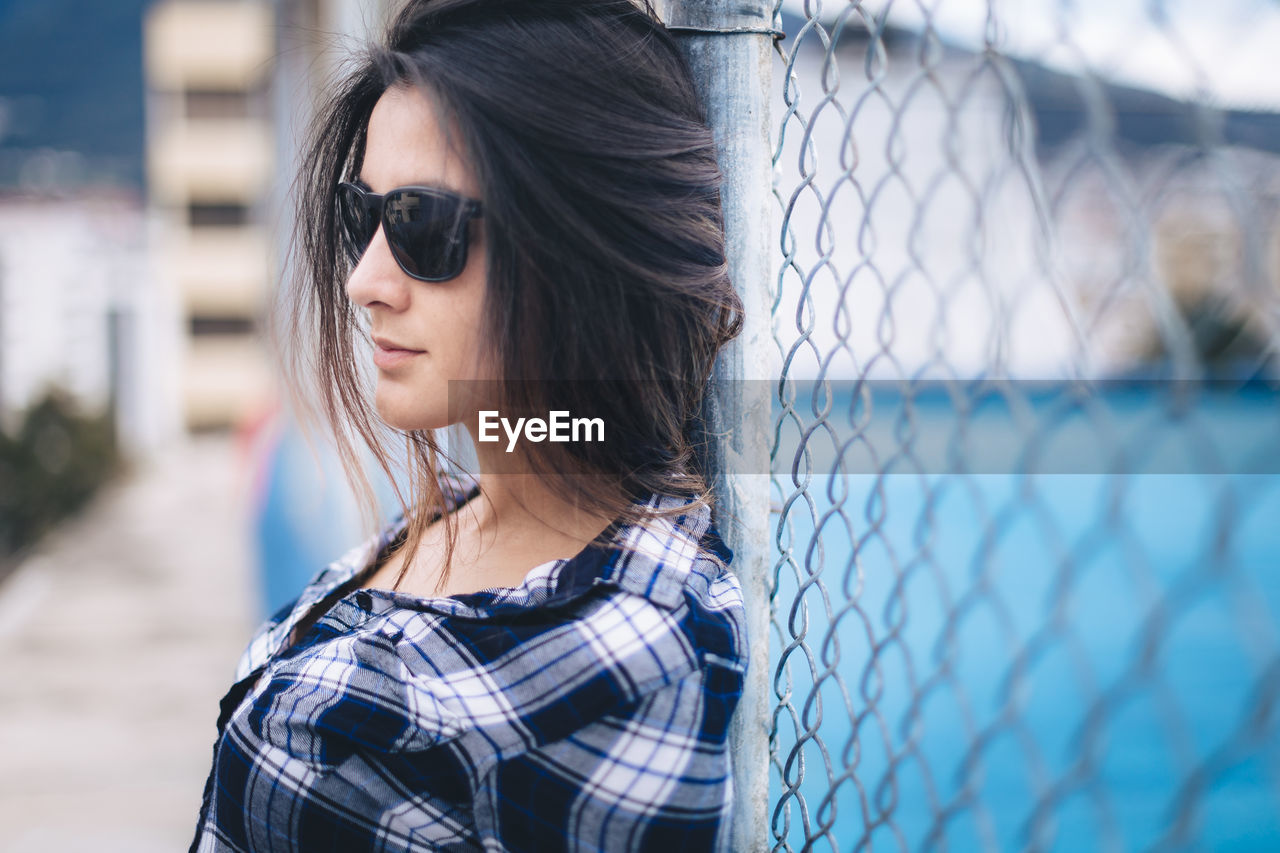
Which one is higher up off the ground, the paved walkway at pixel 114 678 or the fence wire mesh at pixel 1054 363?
the fence wire mesh at pixel 1054 363

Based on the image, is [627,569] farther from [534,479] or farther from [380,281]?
[380,281]

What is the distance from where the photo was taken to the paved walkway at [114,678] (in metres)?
3.09

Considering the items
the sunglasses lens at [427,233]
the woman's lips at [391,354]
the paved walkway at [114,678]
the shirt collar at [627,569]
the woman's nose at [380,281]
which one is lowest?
the paved walkway at [114,678]

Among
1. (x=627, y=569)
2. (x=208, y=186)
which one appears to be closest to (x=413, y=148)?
(x=627, y=569)

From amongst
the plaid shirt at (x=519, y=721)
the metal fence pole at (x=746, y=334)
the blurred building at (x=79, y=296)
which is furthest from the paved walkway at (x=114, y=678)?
the blurred building at (x=79, y=296)

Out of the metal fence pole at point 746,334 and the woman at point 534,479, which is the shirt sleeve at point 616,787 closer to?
the woman at point 534,479

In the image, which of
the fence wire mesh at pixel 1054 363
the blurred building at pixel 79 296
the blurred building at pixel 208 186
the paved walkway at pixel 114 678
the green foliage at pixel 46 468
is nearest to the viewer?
the fence wire mesh at pixel 1054 363

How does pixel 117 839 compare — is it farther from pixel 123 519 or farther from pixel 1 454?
pixel 123 519

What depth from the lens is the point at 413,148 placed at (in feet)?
3.20

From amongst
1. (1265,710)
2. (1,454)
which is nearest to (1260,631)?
(1265,710)

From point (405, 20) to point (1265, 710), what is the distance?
3.15ft

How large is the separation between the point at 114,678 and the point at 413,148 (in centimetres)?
433

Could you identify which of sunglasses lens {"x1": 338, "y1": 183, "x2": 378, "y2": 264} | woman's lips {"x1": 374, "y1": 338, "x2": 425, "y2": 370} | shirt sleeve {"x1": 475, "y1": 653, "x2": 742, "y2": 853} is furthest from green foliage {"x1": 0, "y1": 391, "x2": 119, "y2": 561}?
shirt sleeve {"x1": 475, "y1": 653, "x2": 742, "y2": 853}

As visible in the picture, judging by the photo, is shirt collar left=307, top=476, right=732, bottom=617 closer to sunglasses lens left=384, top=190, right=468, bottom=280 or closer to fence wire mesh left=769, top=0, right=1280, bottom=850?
fence wire mesh left=769, top=0, right=1280, bottom=850
